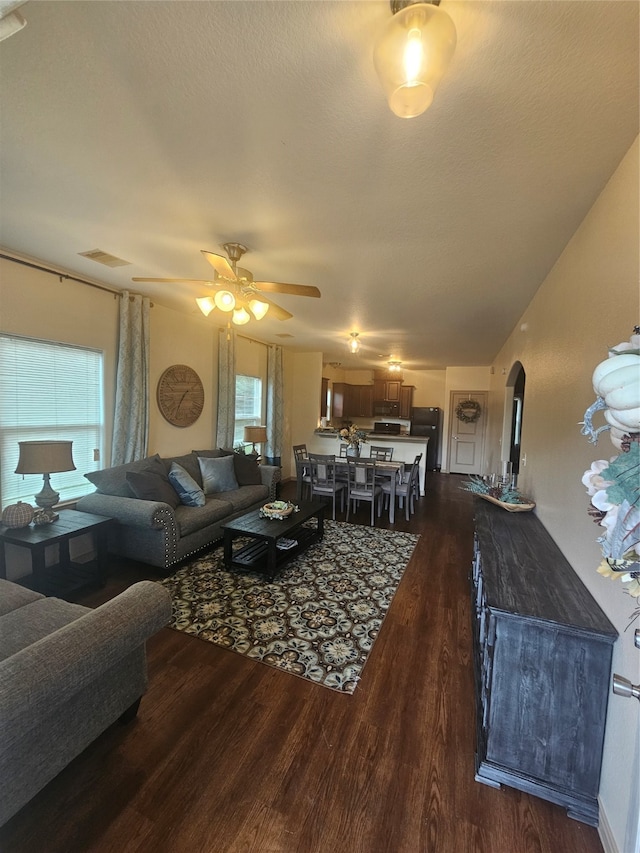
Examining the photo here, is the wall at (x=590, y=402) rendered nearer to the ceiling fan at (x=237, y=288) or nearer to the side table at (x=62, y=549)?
the ceiling fan at (x=237, y=288)

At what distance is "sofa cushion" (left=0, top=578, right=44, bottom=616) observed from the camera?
1.77 metres

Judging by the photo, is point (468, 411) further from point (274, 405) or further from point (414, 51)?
point (414, 51)

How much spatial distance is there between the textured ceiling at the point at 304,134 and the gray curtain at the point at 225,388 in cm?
240

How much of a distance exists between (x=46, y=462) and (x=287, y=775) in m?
2.64

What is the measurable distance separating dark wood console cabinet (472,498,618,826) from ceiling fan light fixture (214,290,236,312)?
92.7 inches

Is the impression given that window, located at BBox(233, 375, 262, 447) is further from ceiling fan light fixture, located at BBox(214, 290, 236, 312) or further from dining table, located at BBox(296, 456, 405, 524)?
ceiling fan light fixture, located at BBox(214, 290, 236, 312)

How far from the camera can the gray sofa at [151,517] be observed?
3.02m

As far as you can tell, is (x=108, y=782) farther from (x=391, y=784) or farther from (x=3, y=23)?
(x=3, y=23)

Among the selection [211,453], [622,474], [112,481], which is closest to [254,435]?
[211,453]

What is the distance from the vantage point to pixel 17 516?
2598 mm

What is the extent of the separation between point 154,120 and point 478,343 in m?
5.16

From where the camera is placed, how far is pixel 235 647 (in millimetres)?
2246

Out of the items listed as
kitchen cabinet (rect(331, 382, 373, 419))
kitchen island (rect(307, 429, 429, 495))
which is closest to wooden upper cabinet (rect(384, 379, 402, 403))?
kitchen cabinet (rect(331, 382, 373, 419))

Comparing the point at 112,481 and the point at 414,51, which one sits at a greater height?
the point at 414,51
